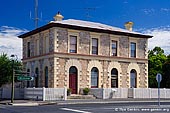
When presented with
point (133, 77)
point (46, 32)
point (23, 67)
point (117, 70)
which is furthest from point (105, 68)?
point (23, 67)

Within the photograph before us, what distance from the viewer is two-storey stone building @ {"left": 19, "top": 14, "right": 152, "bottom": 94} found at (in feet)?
118

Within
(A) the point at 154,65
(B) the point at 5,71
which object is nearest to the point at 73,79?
(B) the point at 5,71

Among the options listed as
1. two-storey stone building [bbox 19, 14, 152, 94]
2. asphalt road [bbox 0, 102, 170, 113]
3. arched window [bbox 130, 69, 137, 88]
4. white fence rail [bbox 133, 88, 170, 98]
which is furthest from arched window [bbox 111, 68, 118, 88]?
asphalt road [bbox 0, 102, 170, 113]

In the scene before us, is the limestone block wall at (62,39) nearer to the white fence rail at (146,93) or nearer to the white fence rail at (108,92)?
the white fence rail at (108,92)

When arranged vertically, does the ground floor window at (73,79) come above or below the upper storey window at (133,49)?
below

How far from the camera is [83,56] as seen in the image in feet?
122

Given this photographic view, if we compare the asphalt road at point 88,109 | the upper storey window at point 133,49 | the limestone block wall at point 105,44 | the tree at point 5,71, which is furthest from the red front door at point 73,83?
the asphalt road at point 88,109

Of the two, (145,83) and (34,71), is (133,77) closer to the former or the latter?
(145,83)

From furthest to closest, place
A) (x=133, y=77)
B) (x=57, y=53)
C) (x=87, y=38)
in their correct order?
(x=133, y=77), (x=87, y=38), (x=57, y=53)

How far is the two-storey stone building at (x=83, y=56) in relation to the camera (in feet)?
118

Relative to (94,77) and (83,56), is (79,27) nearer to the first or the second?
(83,56)

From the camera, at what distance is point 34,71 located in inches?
1569

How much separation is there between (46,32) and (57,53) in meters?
3.45

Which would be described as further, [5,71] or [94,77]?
[94,77]
